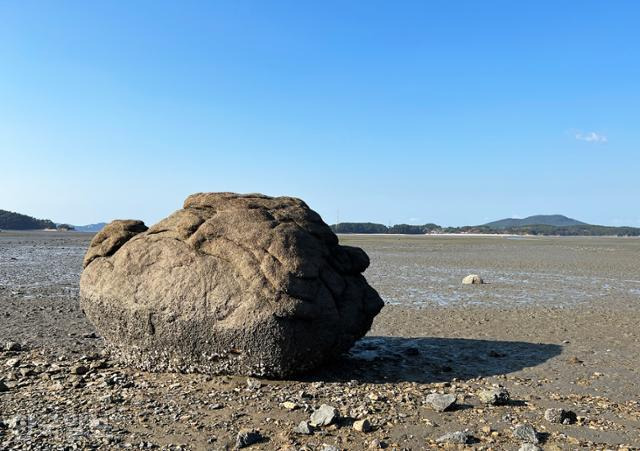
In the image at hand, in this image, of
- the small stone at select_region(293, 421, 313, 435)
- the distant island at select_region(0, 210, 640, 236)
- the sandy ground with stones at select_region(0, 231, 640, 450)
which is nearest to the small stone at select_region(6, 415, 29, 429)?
the sandy ground with stones at select_region(0, 231, 640, 450)

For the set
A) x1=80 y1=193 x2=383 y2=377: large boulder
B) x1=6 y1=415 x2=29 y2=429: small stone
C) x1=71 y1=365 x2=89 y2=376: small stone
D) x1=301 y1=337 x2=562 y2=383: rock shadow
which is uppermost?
x1=80 y1=193 x2=383 y2=377: large boulder

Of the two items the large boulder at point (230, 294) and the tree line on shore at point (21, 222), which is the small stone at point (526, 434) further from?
the tree line on shore at point (21, 222)

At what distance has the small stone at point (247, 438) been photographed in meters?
6.39

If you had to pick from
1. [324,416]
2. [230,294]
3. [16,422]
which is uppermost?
[230,294]

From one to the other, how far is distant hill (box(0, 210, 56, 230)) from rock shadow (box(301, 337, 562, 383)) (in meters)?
145

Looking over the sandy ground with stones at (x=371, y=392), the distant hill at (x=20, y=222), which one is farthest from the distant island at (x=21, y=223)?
the sandy ground with stones at (x=371, y=392)

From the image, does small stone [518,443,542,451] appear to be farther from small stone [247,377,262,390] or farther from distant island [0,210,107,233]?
distant island [0,210,107,233]

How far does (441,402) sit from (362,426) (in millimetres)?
1377

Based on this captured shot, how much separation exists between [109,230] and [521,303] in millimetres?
13310

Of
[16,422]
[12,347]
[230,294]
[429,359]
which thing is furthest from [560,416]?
[12,347]

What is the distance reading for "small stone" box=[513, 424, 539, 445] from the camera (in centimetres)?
656

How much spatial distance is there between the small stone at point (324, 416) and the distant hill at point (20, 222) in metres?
148

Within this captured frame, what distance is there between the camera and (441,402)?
24.8 ft

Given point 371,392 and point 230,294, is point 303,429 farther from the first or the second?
point 230,294
